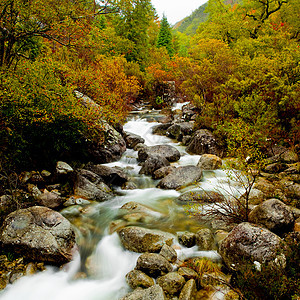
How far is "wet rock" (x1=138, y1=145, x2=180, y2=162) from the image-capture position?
11812 mm

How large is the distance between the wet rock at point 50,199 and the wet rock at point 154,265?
3971 mm

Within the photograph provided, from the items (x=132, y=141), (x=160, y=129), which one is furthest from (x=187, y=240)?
(x=160, y=129)

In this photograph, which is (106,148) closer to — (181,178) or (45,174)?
(45,174)

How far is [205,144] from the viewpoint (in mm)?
12633

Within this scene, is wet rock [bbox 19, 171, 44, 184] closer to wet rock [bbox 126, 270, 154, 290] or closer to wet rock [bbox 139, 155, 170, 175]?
wet rock [bbox 139, 155, 170, 175]

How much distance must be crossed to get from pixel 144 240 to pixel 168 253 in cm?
74

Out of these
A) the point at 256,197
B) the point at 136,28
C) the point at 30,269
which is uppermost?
the point at 136,28

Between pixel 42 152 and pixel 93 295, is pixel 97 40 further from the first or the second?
pixel 93 295

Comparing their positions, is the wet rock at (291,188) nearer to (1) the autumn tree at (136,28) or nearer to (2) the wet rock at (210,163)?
(2) the wet rock at (210,163)

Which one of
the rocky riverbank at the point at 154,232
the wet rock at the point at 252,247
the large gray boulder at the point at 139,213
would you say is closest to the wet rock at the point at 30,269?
the rocky riverbank at the point at 154,232

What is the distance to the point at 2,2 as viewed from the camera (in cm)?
677

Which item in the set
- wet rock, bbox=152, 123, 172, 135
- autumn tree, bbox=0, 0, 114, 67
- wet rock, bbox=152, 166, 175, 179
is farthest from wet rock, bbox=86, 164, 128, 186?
wet rock, bbox=152, 123, 172, 135

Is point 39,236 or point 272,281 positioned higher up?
point 39,236

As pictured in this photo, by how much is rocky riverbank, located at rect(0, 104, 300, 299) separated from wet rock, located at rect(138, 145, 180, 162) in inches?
108
